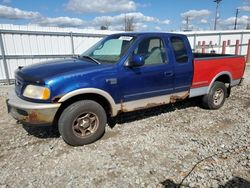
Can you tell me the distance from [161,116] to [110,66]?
6.81 feet

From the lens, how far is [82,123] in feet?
12.3

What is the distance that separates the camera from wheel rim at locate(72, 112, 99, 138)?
3713 millimetres

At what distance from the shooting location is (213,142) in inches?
157

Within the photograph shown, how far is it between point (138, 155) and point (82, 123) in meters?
1.09

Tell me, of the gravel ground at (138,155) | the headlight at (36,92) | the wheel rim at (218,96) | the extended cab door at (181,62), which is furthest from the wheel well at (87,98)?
the wheel rim at (218,96)

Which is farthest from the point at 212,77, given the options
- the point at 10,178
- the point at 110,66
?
the point at 10,178

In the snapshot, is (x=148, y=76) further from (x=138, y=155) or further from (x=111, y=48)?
(x=138, y=155)

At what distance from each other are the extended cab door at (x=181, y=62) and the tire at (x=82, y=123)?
6.17 ft

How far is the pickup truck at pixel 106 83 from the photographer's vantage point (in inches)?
134

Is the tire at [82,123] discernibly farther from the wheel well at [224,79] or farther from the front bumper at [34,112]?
the wheel well at [224,79]

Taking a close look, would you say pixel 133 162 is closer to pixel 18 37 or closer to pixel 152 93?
pixel 152 93

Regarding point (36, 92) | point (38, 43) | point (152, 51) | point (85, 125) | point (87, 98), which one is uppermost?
point (38, 43)

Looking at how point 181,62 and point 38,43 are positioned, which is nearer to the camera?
point 181,62

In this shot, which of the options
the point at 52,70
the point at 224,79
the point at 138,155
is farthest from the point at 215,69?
the point at 52,70
